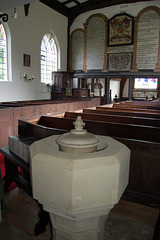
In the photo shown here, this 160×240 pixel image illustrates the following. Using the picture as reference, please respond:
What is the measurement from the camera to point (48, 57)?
1105 cm

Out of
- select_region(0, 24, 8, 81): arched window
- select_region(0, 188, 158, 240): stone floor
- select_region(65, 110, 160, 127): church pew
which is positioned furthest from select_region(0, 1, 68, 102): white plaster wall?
select_region(0, 188, 158, 240): stone floor

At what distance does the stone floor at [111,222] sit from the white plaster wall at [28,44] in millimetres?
7016

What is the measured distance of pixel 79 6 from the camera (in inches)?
444

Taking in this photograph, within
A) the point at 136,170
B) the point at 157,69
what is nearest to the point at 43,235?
the point at 136,170

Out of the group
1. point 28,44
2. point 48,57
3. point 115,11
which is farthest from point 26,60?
point 115,11

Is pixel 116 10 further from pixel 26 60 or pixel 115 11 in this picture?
pixel 26 60

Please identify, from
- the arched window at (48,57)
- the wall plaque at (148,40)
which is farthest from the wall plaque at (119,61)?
the arched window at (48,57)

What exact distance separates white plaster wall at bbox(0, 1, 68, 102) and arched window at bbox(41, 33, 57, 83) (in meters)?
0.44

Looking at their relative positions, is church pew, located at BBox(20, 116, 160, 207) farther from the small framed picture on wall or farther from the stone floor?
the small framed picture on wall

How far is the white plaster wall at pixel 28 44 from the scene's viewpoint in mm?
8586

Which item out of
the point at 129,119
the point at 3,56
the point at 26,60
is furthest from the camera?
the point at 26,60

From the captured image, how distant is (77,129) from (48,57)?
10.6 meters

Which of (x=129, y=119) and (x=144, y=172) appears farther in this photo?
(x=129, y=119)

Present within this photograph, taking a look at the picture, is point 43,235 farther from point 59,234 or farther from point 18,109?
point 18,109
